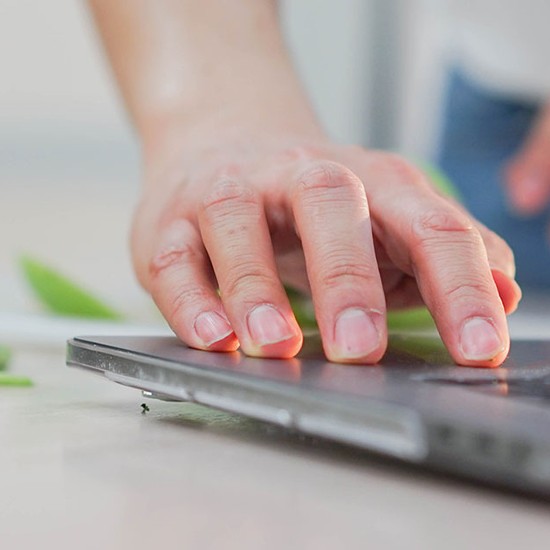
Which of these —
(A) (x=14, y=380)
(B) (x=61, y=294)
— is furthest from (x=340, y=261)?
(B) (x=61, y=294)

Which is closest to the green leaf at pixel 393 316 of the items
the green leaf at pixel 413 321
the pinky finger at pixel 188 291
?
the green leaf at pixel 413 321

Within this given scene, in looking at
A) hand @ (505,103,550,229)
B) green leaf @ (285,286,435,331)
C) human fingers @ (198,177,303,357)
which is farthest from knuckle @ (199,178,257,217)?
hand @ (505,103,550,229)

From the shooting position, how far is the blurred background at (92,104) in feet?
10.4

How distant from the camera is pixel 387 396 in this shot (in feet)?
1.35

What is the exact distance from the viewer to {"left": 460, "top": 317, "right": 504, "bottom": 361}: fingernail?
57cm

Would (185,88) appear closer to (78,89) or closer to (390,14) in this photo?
(78,89)

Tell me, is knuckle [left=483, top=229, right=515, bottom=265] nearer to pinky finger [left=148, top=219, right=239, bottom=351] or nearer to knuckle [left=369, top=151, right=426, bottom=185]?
knuckle [left=369, top=151, right=426, bottom=185]

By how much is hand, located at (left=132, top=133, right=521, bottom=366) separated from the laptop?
0.02 m

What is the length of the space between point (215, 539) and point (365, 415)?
0.28 ft

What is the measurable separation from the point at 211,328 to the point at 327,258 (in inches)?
3.4

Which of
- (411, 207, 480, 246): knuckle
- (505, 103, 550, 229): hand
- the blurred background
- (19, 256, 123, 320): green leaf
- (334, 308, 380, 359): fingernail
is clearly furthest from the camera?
the blurred background

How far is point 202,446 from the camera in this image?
478 millimetres

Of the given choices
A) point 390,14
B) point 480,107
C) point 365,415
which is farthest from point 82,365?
point 390,14

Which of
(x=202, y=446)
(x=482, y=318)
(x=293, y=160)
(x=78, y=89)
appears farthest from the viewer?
(x=78, y=89)
